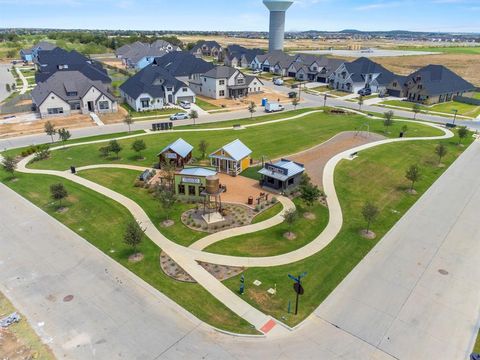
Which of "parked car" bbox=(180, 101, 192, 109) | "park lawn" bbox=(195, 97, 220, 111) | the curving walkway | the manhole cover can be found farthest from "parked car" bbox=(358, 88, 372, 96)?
the manhole cover

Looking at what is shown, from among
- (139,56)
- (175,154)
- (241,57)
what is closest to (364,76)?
(241,57)

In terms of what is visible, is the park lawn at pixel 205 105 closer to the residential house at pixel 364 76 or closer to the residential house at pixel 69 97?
the residential house at pixel 69 97

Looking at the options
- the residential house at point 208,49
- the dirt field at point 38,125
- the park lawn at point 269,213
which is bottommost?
the park lawn at point 269,213

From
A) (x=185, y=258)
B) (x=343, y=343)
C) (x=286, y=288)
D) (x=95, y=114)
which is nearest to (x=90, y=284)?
(x=185, y=258)

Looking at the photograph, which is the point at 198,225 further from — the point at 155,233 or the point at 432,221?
the point at 432,221

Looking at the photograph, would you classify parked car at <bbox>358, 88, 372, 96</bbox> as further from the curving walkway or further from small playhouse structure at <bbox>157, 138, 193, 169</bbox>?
small playhouse structure at <bbox>157, 138, 193, 169</bbox>

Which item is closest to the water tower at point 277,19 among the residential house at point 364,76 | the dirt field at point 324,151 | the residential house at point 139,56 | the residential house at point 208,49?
the residential house at point 208,49
